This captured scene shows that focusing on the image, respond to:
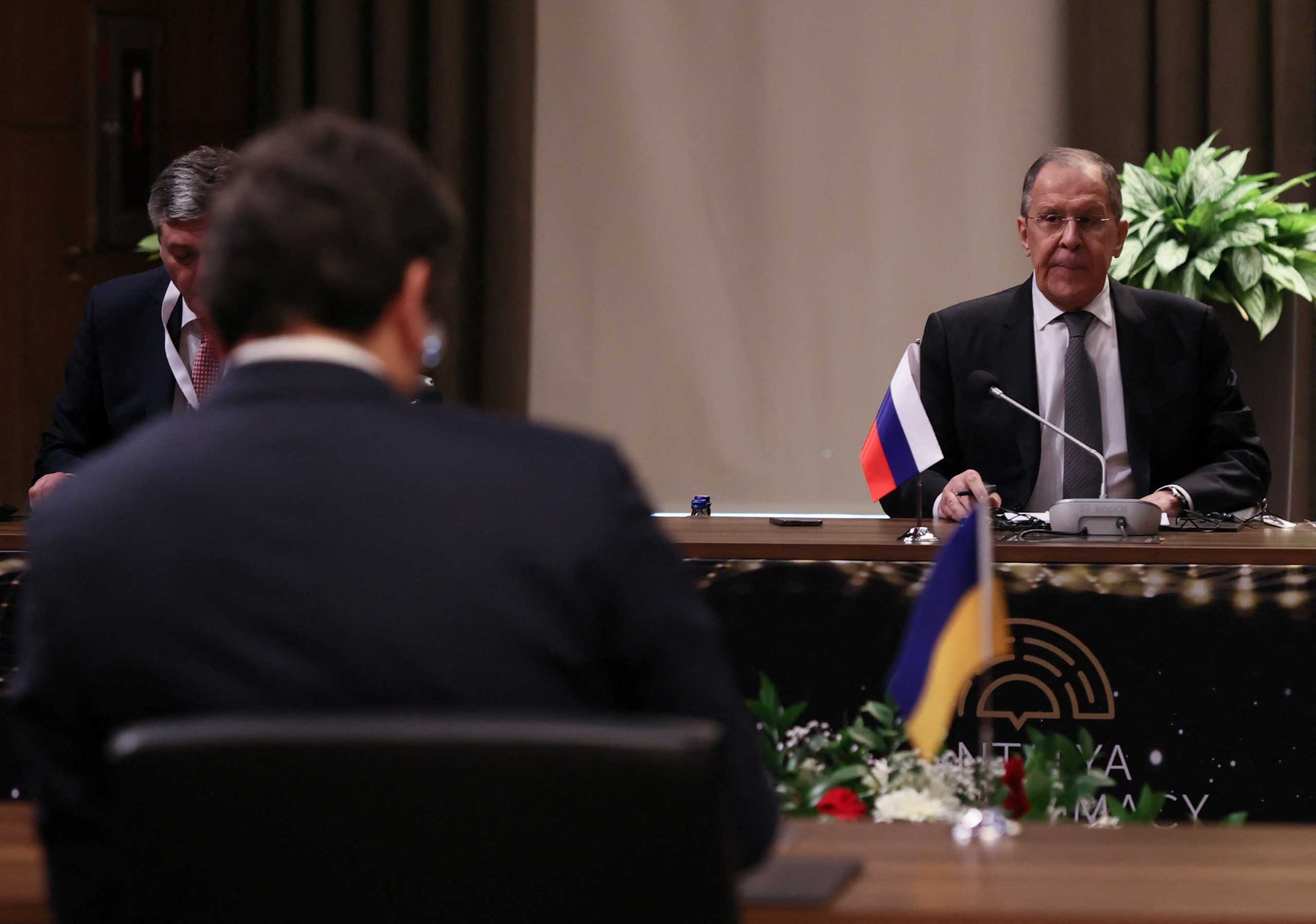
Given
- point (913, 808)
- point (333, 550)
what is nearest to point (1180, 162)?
point (913, 808)

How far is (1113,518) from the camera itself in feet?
10.0

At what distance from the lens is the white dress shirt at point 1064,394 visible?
142 inches

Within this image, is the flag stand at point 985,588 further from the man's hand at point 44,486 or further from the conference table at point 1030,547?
the man's hand at point 44,486

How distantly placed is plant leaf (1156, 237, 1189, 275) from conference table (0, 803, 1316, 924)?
3.02m

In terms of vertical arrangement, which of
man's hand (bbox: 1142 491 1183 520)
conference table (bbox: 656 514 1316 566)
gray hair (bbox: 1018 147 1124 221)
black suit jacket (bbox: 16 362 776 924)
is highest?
gray hair (bbox: 1018 147 1124 221)

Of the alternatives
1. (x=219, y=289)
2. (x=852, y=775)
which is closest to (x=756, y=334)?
(x=852, y=775)

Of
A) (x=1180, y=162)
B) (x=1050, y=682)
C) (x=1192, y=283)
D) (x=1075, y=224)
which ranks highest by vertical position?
(x=1180, y=162)

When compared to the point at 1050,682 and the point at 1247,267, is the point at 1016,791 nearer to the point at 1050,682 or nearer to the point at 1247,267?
the point at 1050,682

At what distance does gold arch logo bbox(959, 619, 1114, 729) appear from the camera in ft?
9.36

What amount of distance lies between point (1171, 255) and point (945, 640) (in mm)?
3063

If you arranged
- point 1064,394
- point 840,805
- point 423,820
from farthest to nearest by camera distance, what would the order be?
point 1064,394, point 840,805, point 423,820

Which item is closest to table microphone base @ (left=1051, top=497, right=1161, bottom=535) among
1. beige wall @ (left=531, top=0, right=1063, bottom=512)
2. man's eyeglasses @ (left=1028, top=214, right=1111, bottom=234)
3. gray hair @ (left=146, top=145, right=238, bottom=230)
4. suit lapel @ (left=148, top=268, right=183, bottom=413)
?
man's eyeglasses @ (left=1028, top=214, right=1111, bottom=234)

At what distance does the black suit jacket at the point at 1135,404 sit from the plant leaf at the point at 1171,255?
0.57 meters

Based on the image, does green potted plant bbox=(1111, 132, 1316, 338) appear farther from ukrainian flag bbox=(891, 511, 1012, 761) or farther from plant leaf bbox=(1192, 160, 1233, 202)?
ukrainian flag bbox=(891, 511, 1012, 761)
